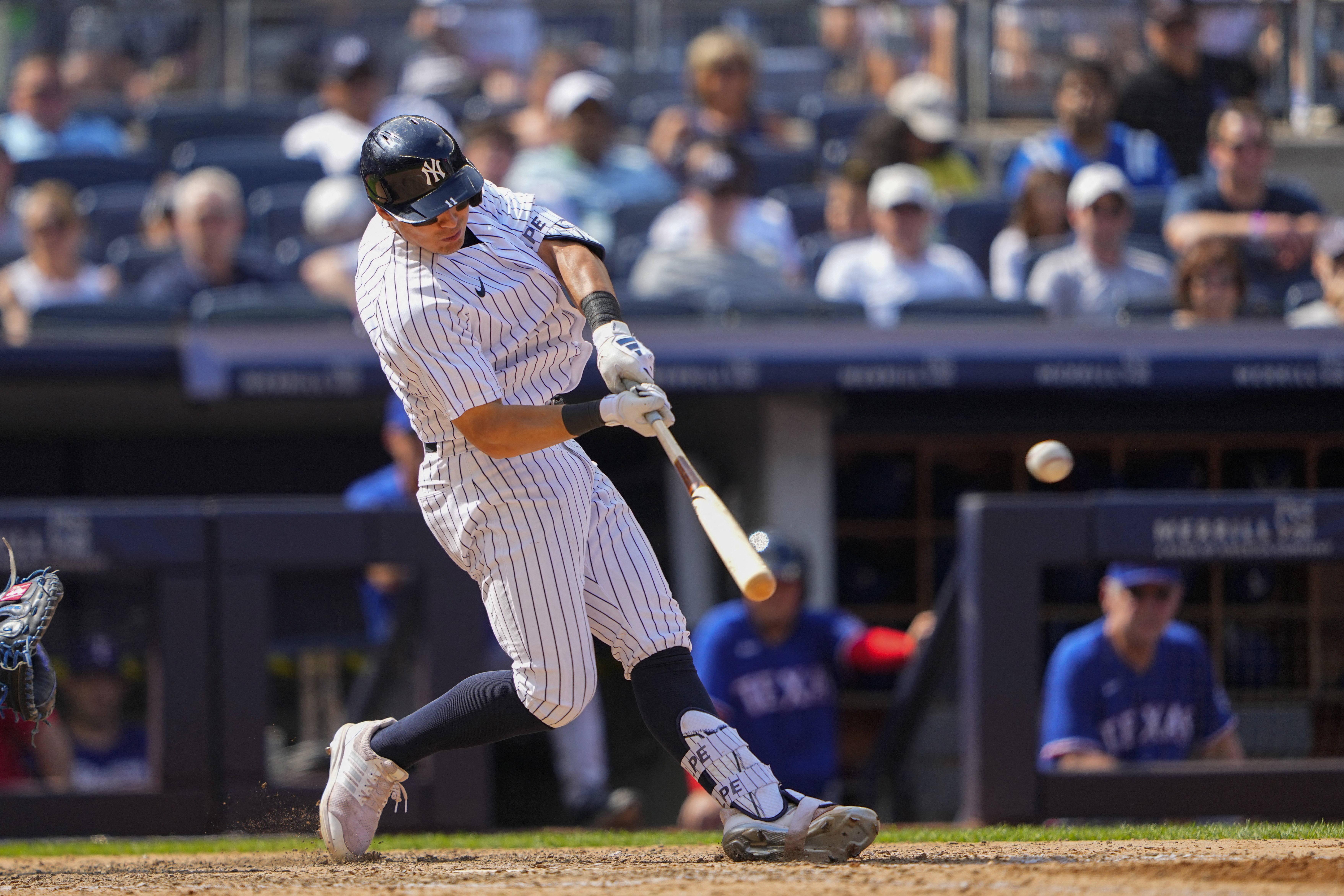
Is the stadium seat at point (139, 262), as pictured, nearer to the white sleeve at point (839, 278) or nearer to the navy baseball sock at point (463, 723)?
the white sleeve at point (839, 278)

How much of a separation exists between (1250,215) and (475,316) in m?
4.78

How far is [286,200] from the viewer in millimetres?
7285

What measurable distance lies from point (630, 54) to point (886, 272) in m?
3.05

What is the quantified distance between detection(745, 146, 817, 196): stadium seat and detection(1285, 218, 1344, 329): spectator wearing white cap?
2.60 m

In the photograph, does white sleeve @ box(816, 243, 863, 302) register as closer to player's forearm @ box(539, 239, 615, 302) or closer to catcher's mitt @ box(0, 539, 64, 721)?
player's forearm @ box(539, 239, 615, 302)

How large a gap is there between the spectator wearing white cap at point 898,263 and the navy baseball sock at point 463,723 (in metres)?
3.37

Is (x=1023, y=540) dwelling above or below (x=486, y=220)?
below

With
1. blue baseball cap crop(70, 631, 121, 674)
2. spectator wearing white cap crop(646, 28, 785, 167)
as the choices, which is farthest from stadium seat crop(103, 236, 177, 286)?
spectator wearing white cap crop(646, 28, 785, 167)

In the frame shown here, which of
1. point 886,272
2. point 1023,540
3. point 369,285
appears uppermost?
point 886,272

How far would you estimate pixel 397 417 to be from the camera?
18.3 feet

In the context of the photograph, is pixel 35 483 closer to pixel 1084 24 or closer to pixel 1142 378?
pixel 1142 378

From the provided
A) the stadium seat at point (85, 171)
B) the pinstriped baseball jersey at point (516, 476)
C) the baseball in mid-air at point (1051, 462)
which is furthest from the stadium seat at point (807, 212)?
the pinstriped baseball jersey at point (516, 476)

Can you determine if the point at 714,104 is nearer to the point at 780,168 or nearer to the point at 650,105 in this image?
the point at 780,168

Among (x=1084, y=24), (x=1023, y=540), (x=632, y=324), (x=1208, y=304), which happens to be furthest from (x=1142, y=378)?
(x=1084, y=24)
